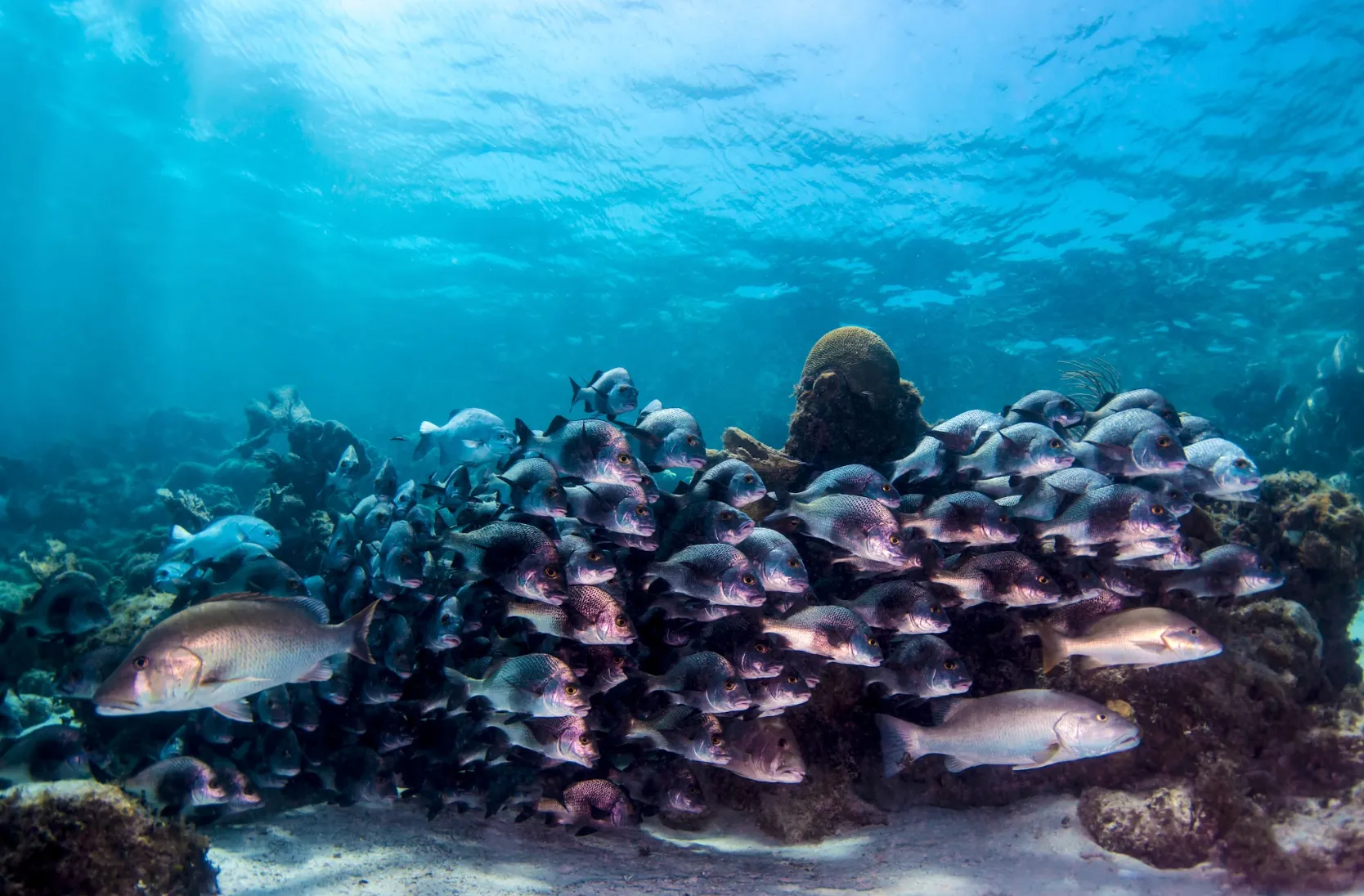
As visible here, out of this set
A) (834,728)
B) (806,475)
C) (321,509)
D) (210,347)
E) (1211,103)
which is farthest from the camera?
(210,347)

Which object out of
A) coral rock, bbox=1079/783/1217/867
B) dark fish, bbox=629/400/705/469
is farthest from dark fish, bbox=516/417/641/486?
coral rock, bbox=1079/783/1217/867

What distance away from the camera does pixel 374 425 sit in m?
68.9

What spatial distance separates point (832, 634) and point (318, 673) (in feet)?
10.7

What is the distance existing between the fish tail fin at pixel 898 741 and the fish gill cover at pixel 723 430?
0.06m

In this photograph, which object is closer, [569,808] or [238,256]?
[569,808]

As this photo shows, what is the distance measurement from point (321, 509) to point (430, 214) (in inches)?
1114

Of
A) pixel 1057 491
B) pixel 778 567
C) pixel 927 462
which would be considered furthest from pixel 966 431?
pixel 778 567

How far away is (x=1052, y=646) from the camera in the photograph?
4.45m

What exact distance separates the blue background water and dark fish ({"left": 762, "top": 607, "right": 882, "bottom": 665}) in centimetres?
2201

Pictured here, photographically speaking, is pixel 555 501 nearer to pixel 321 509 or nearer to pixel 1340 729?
pixel 1340 729

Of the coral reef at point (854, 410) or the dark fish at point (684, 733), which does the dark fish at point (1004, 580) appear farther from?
the coral reef at point (854, 410)

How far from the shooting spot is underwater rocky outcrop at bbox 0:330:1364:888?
178 inches

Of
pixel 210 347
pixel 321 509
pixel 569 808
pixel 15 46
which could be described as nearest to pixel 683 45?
pixel 321 509

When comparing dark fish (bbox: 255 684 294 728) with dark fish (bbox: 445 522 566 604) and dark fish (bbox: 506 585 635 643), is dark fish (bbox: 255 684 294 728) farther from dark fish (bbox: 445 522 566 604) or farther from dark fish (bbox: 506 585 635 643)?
dark fish (bbox: 506 585 635 643)
